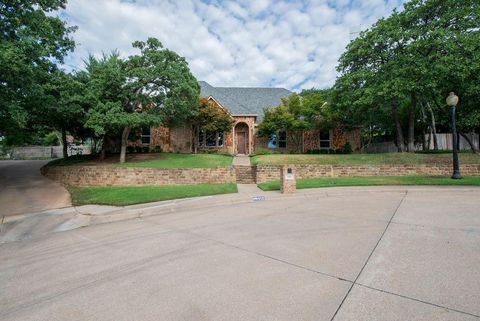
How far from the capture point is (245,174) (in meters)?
15.3

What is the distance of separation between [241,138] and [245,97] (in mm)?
5971

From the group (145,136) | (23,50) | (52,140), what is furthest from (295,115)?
(52,140)

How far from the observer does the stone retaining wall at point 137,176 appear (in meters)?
13.4

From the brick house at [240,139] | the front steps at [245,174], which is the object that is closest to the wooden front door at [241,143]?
the brick house at [240,139]

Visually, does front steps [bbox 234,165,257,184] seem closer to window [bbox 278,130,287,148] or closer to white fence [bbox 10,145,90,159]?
window [bbox 278,130,287,148]

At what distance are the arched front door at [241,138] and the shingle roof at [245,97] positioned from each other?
57.7 inches

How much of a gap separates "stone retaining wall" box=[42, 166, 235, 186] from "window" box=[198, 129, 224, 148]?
33.6 ft

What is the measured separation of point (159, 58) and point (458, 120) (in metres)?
19.0

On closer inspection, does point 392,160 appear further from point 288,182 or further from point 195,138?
point 195,138

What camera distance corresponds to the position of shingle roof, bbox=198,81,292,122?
82.7ft

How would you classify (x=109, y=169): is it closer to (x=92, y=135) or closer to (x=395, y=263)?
(x=92, y=135)

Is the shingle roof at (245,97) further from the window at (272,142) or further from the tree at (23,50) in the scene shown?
the tree at (23,50)

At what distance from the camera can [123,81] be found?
49.5ft

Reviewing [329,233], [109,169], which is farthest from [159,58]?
[329,233]
